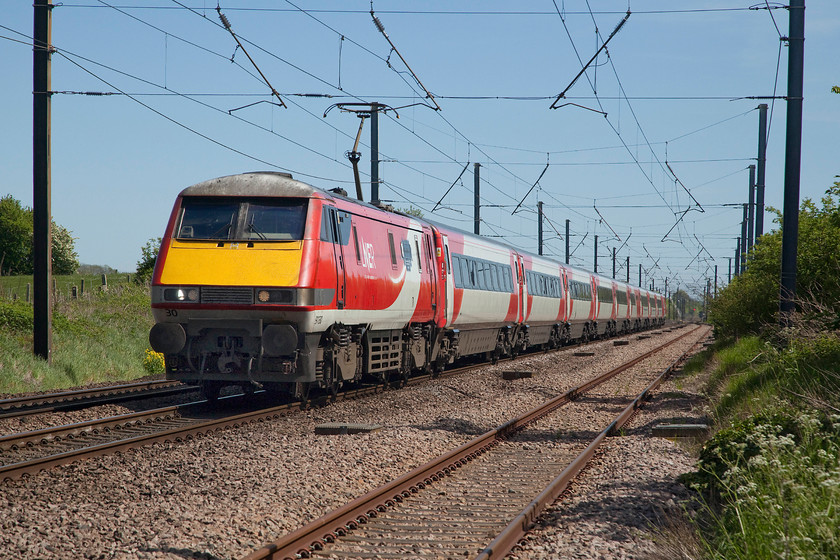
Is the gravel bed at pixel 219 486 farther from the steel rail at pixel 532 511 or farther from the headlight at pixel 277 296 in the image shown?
the headlight at pixel 277 296

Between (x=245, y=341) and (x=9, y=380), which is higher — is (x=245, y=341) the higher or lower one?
the higher one

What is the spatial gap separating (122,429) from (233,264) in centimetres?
268

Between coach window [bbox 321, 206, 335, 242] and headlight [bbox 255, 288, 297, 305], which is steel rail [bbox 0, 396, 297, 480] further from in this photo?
coach window [bbox 321, 206, 335, 242]

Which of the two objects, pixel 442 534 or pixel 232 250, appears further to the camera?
pixel 232 250

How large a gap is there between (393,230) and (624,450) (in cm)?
714

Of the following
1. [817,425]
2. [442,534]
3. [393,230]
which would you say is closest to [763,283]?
[393,230]

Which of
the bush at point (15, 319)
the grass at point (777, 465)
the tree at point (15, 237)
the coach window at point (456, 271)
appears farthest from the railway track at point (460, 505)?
the tree at point (15, 237)

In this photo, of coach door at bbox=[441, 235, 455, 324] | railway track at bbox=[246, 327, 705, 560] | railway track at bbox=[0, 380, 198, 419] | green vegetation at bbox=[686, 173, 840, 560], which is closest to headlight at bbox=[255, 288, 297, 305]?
railway track at bbox=[0, 380, 198, 419]

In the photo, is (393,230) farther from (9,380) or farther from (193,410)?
(9,380)

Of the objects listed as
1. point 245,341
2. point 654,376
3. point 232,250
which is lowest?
point 654,376

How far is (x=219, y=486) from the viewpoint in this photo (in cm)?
750

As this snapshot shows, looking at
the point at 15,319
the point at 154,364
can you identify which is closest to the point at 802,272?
the point at 154,364

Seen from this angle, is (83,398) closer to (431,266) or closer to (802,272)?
(431,266)

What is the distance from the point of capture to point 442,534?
640 centimetres
